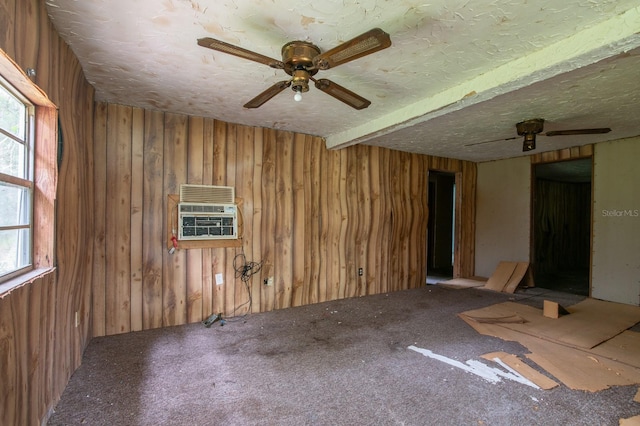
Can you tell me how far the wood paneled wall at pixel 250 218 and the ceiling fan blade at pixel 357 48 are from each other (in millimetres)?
2114

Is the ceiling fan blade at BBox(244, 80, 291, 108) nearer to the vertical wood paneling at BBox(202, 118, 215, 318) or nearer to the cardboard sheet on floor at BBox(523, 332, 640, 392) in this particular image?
the vertical wood paneling at BBox(202, 118, 215, 318)

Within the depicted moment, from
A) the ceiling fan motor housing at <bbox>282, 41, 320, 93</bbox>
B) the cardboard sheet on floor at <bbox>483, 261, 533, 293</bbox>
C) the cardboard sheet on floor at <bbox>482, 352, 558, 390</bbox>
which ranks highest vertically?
the ceiling fan motor housing at <bbox>282, 41, 320, 93</bbox>

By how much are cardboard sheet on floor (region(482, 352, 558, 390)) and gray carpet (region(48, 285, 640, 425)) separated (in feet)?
0.23

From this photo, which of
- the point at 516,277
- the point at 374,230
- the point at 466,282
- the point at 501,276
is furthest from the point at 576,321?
the point at 374,230

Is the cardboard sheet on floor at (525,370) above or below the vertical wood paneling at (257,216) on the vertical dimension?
below

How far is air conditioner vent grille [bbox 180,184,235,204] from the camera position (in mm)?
3264

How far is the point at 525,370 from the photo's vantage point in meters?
2.27

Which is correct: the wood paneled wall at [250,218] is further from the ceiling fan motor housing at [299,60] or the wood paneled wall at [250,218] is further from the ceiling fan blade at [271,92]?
the ceiling fan motor housing at [299,60]

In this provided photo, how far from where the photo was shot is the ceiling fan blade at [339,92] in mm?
1953

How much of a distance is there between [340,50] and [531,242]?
518 cm

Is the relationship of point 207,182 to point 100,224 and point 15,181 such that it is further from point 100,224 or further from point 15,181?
point 15,181

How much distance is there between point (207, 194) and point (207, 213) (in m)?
0.21

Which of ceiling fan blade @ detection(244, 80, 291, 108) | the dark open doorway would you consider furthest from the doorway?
ceiling fan blade @ detection(244, 80, 291, 108)

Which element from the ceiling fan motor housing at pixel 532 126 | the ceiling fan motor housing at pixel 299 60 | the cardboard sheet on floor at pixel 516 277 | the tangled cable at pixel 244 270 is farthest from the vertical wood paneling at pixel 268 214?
the cardboard sheet on floor at pixel 516 277
